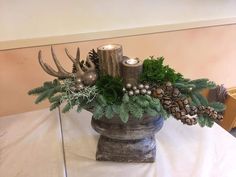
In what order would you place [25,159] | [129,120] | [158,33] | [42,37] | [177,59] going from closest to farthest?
[129,120] < [25,159] < [42,37] < [158,33] < [177,59]

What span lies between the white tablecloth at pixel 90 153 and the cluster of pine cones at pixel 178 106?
0.15 m

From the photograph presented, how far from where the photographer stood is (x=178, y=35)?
1.52m

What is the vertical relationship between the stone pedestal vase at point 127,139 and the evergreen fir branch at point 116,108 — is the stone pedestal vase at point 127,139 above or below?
below

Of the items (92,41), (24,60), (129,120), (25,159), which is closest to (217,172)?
(129,120)

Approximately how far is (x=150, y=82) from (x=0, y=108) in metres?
0.99

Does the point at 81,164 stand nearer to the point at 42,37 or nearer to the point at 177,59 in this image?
the point at 42,37

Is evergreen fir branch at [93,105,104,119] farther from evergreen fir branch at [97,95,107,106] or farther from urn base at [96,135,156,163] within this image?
urn base at [96,135,156,163]

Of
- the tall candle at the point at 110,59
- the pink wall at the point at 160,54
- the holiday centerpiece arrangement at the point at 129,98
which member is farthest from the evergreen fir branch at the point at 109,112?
the pink wall at the point at 160,54

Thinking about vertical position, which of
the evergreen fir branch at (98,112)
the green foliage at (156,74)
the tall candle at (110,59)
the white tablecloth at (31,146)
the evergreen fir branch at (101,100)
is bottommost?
the white tablecloth at (31,146)

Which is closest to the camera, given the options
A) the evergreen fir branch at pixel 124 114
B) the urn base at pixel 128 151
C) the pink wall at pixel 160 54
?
the evergreen fir branch at pixel 124 114

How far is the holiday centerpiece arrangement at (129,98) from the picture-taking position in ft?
2.31

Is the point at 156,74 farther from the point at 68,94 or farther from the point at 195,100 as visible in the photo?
the point at 68,94

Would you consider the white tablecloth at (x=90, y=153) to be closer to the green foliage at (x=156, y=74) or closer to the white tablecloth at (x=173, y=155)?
the white tablecloth at (x=173, y=155)

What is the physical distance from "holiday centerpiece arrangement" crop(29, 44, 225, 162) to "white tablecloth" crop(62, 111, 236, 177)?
41 millimetres
